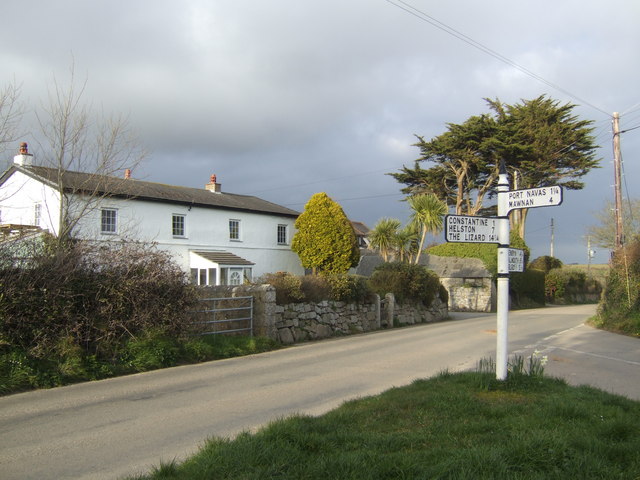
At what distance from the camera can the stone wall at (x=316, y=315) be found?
16.0m

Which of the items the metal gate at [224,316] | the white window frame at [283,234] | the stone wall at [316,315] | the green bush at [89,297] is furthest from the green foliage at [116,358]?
the white window frame at [283,234]

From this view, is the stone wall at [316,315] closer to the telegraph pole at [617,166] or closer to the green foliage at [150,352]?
the green foliage at [150,352]

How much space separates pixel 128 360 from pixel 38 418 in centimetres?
403

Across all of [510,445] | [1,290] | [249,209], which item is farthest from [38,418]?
[249,209]

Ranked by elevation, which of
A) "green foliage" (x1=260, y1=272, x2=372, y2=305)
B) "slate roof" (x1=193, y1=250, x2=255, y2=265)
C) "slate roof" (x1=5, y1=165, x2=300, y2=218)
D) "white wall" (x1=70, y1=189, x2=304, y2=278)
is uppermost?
"slate roof" (x1=5, y1=165, x2=300, y2=218)

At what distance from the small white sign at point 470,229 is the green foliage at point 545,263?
4621 centimetres

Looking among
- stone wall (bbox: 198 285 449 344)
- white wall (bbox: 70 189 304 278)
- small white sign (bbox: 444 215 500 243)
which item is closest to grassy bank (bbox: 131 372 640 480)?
small white sign (bbox: 444 215 500 243)

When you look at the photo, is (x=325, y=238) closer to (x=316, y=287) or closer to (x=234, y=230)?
(x=234, y=230)

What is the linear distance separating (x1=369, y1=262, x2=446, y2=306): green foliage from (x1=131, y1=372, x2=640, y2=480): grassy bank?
57.9 feet

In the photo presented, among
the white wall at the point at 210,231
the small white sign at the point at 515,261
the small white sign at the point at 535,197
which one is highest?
the white wall at the point at 210,231

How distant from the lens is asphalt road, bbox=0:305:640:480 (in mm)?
5859

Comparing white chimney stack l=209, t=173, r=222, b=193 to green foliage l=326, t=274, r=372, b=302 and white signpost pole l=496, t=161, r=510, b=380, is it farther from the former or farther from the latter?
white signpost pole l=496, t=161, r=510, b=380

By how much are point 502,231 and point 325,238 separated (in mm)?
25865

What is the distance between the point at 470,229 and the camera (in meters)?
7.48
